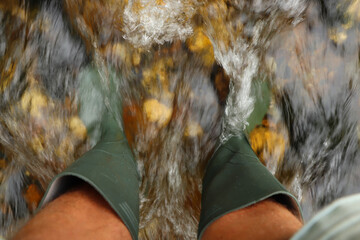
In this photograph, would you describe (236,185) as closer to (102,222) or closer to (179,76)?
(102,222)

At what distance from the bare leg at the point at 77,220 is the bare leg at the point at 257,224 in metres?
0.25

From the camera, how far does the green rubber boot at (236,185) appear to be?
875 millimetres

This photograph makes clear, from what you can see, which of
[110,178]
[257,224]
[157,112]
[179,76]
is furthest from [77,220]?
[179,76]

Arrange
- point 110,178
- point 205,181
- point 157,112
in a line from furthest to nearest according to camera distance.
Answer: point 157,112 → point 205,181 → point 110,178

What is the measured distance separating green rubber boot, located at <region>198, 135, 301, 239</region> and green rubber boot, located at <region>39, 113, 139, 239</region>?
21cm

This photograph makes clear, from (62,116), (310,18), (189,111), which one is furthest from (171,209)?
(310,18)

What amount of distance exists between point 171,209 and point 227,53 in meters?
0.71

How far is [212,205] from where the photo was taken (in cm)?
95

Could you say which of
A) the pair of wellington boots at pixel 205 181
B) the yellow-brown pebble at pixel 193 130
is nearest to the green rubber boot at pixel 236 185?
the pair of wellington boots at pixel 205 181

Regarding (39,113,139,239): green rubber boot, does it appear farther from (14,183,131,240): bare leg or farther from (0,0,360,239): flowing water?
(0,0,360,239): flowing water

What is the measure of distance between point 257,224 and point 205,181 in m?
0.42

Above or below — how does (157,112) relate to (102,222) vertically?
above

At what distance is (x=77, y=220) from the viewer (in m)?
0.82

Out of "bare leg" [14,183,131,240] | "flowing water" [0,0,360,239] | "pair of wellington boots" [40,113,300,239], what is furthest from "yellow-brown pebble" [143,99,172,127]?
"bare leg" [14,183,131,240]
